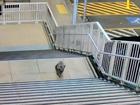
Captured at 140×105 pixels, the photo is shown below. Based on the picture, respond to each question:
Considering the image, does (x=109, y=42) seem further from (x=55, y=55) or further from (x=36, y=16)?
(x=36, y=16)

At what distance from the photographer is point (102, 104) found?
23.7ft

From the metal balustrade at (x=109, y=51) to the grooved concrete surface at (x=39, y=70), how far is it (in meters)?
0.60

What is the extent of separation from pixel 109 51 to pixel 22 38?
311 inches

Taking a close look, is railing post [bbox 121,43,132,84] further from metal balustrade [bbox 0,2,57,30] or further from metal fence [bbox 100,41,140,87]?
metal balustrade [bbox 0,2,57,30]

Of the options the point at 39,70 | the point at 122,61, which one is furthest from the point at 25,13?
the point at 122,61

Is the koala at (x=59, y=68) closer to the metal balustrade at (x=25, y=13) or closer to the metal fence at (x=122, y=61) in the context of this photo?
the metal fence at (x=122, y=61)

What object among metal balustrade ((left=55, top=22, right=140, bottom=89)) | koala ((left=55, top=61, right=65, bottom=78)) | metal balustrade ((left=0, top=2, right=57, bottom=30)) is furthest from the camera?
metal balustrade ((left=0, top=2, right=57, bottom=30))

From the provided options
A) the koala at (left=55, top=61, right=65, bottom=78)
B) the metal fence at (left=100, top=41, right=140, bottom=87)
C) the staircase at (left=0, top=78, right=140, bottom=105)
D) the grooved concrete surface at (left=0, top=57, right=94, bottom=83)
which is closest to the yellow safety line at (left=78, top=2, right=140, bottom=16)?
the grooved concrete surface at (left=0, top=57, right=94, bottom=83)

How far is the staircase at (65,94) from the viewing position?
7.33m

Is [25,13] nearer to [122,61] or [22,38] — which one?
[22,38]

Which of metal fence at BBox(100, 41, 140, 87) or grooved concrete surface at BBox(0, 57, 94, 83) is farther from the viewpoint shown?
grooved concrete surface at BBox(0, 57, 94, 83)

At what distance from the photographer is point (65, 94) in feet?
26.5

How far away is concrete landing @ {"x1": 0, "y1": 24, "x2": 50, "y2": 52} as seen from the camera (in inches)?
665

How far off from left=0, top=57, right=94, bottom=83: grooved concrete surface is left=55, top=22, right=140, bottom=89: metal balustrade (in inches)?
23.7
